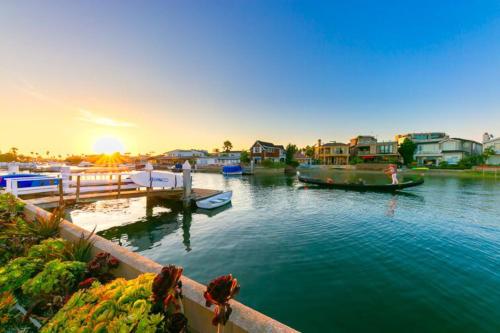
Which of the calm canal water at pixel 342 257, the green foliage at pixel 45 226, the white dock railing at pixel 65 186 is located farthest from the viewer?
the white dock railing at pixel 65 186

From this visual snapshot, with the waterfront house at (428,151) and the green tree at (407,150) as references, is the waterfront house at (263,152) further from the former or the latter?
the waterfront house at (428,151)

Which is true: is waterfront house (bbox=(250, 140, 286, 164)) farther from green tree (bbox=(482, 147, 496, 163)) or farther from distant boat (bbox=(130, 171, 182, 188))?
distant boat (bbox=(130, 171, 182, 188))

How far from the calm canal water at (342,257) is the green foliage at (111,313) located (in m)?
4.78

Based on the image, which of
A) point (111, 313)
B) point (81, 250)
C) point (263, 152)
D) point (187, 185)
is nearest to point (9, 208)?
point (81, 250)

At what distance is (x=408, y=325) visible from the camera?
563cm

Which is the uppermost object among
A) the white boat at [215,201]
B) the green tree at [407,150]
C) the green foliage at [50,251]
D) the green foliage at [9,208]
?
the green tree at [407,150]

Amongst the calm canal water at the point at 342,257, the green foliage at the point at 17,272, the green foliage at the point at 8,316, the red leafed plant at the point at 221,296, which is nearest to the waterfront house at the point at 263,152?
the calm canal water at the point at 342,257

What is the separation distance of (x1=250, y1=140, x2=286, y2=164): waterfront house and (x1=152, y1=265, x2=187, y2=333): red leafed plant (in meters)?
73.3

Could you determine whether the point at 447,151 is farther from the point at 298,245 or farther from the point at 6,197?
the point at 6,197

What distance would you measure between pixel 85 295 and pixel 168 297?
4.06ft

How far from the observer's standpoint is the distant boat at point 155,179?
16.7 m

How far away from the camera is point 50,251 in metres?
4.28

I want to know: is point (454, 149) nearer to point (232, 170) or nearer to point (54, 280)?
point (232, 170)

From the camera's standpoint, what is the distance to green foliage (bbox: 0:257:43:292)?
3.33 m
